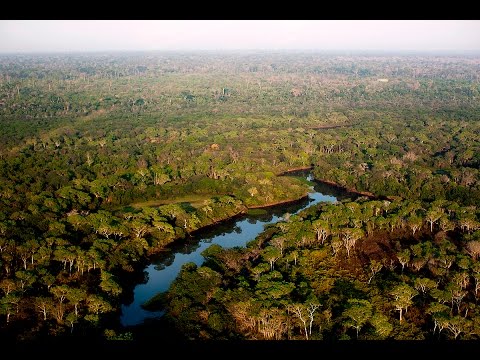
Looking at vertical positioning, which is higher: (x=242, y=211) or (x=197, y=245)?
(x=242, y=211)

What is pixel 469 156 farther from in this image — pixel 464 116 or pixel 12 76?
pixel 12 76

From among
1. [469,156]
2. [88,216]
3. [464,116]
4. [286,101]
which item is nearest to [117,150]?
[88,216]

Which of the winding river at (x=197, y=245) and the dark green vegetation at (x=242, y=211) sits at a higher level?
the dark green vegetation at (x=242, y=211)

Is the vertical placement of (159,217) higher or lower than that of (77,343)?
lower

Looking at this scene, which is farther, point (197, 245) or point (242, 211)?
point (242, 211)

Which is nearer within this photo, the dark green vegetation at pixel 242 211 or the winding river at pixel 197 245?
the dark green vegetation at pixel 242 211
